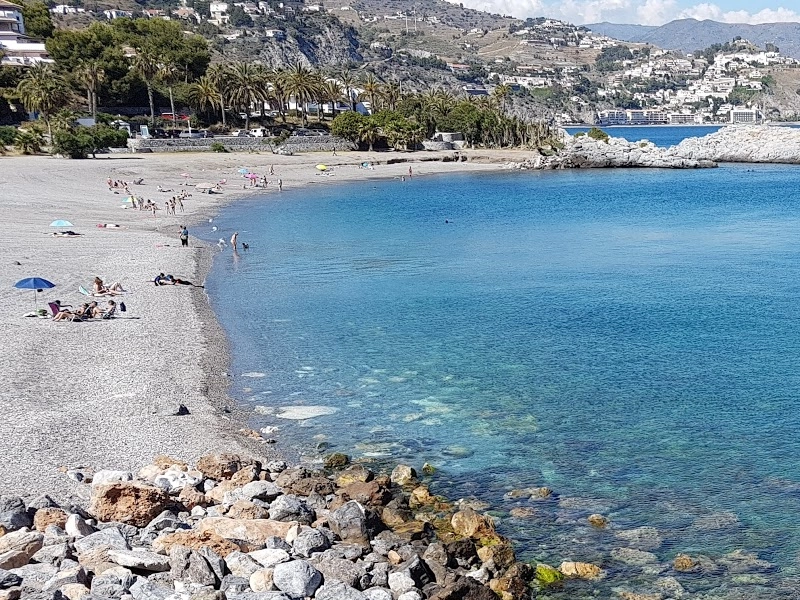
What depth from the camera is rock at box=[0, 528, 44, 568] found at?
12.6 metres

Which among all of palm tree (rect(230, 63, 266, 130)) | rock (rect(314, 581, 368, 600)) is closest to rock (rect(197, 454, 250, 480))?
rock (rect(314, 581, 368, 600))

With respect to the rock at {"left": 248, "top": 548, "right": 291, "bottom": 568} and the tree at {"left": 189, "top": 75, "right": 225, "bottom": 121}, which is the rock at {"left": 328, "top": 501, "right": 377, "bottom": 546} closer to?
the rock at {"left": 248, "top": 548, "right": 291, "bottom": 568}

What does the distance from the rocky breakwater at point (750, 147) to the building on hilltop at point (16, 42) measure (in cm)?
10667

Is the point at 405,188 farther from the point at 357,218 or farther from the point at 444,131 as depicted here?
the point at 444,131

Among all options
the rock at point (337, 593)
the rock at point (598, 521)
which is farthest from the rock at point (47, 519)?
the rock at point (598, 521)

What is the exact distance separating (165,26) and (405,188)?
64.9 metres

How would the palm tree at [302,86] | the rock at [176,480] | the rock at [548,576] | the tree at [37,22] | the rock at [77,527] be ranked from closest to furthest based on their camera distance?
the rock at [77,527] < the rock at [548,576] < the rock at [176,480] < the palm tree at [302,86] < the tree at [37,22]

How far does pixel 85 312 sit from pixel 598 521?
21595mm

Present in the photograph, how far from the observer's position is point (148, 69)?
367ft

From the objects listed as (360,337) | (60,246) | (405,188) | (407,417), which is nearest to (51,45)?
(405,188)

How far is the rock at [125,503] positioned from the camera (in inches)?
575

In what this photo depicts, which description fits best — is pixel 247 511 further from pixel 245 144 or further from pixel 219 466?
pixel 245 144

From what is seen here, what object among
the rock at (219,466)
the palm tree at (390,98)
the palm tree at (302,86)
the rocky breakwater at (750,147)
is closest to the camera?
the rock at (219,466)

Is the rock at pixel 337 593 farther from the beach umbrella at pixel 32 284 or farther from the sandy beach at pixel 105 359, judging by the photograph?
the beach umbrella at pixel 32 284
